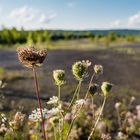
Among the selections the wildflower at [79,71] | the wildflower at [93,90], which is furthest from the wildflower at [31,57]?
the wildflower at [93,90]

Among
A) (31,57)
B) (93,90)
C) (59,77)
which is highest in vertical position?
(31,57)

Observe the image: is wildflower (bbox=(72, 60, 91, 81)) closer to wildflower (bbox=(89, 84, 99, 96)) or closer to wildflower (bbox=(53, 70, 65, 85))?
wildflower (bbox=(53, 70, 65, 85))

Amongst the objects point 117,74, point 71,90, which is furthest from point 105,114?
point 117,74

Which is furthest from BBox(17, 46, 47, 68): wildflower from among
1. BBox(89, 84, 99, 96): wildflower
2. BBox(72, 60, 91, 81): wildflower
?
BBox(89, 84, 99, 96): wildflower

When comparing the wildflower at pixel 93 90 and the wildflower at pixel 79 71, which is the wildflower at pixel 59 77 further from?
the wildflower at pixel 93 90

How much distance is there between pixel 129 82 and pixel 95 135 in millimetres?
10324

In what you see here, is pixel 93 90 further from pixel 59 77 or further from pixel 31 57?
pixel 31 57

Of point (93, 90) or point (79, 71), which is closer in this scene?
point (79, 71)

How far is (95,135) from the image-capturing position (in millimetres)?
8797

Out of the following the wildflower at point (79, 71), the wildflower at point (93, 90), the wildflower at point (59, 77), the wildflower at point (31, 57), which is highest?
the wildflower at point (31, 57)

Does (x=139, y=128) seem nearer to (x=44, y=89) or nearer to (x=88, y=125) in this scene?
(x=88, y=125)

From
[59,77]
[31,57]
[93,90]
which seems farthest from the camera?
[93,90]

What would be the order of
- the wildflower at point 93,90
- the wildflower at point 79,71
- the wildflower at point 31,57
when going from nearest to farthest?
1. the wildflower at point 31,57
2. the wildflower at point 79,71
3. the wildflower at point 93,90

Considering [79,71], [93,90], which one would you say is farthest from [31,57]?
[93,90]
